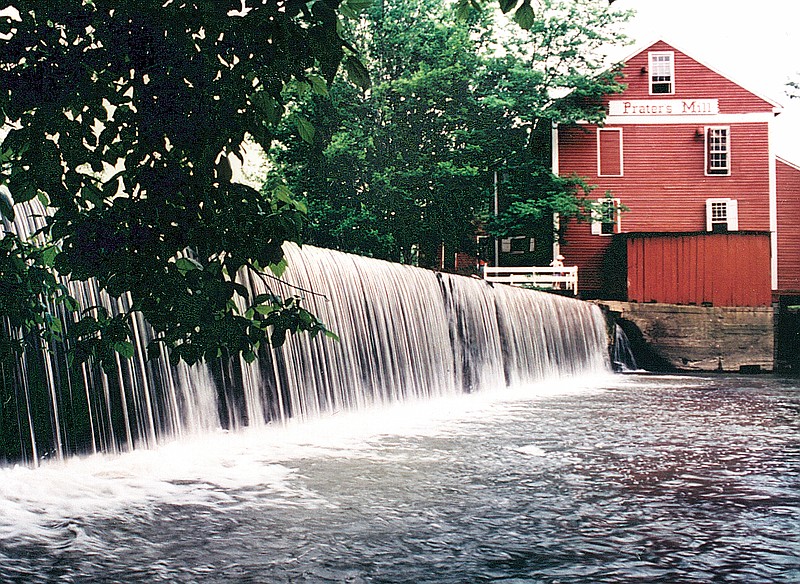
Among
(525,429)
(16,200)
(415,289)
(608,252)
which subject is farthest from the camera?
(608,252)

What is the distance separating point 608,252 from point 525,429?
815 inches

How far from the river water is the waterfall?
227 mm

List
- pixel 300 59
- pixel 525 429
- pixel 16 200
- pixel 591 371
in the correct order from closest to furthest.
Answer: pixel 300 59 < pixel 16 200 < pixel 525 429 < pixel 591 371

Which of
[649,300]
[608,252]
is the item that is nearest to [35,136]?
[649,300]

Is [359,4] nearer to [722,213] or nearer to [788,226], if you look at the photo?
[722,213]

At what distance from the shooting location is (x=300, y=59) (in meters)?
2.57

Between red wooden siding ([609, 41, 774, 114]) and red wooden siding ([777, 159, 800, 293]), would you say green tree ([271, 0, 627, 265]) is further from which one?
red wooden siding ([777, 159, 800, 293])

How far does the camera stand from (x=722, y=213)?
28781 mm

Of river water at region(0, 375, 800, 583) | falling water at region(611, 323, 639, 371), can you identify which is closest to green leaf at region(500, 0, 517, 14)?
river water at region(0, 375, 800, 583)

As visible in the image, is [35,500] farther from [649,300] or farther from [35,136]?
[649,300]

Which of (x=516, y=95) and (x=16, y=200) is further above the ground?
(x=516, y=95)

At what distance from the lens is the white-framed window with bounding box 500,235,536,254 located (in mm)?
30264

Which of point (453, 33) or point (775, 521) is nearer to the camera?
point (775, 521)

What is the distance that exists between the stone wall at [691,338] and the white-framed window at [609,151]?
26.4 ft
